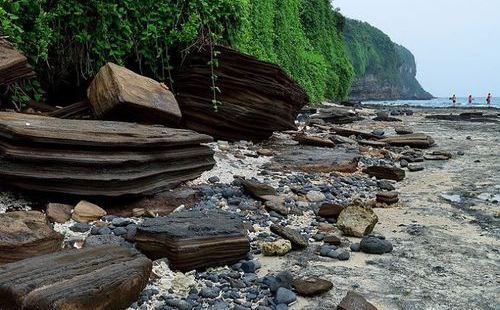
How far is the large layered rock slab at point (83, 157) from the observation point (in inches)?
159

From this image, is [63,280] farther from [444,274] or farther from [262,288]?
[444,274]

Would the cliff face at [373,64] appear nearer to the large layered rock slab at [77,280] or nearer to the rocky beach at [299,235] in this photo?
the rocky beach at [299,235]

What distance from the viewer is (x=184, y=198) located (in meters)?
4.73

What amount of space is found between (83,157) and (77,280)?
189 centimetres

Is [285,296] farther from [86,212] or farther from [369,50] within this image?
[369,50]

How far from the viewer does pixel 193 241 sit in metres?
3.29

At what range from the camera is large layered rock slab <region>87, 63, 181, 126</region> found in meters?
5.27

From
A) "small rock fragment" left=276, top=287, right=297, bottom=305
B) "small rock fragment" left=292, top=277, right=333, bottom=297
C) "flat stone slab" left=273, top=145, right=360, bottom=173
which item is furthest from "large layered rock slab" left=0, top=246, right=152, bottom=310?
"flat stone slab" left=273, top=145, right=360, bottom=173

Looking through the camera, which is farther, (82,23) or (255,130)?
Answer: (255,130)

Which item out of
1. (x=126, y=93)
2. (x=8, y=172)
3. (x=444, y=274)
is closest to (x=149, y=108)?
(x=126, y=93)

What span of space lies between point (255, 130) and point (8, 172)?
14.4 feet

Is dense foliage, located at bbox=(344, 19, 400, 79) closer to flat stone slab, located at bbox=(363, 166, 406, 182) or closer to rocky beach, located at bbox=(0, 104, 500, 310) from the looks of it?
flat stone slab, located at bbox=(363, 166, 406, 182)

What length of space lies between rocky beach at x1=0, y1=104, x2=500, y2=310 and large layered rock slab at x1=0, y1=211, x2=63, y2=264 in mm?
16

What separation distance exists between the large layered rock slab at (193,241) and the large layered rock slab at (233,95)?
3.71 m
